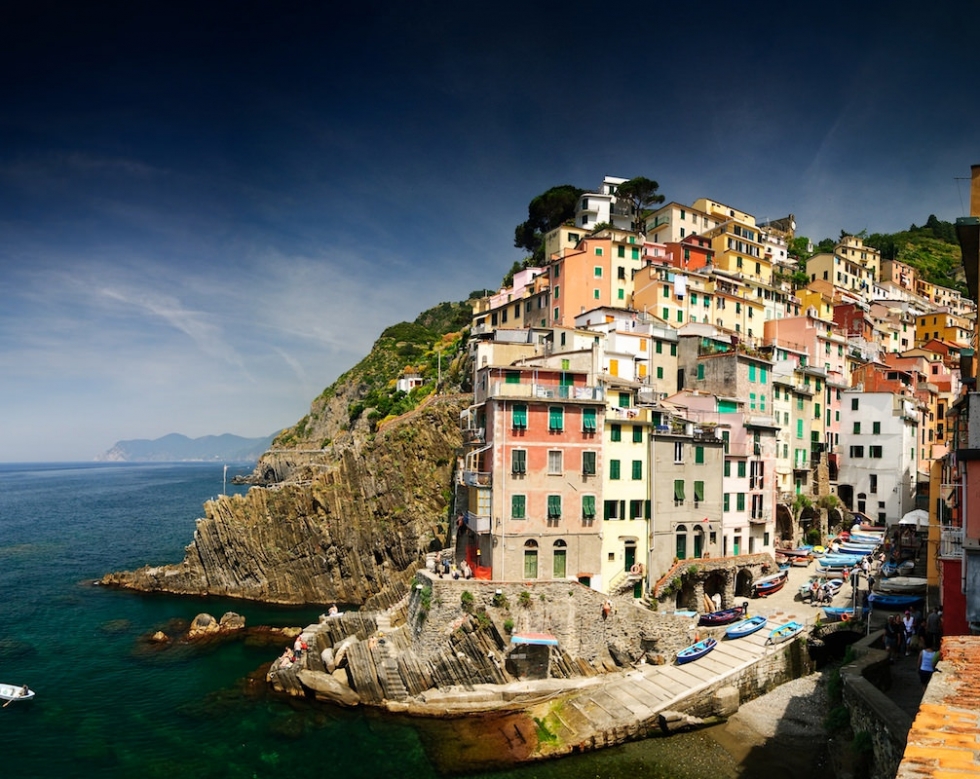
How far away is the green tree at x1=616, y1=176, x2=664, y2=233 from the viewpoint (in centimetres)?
9269

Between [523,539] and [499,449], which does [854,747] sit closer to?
[523,539]

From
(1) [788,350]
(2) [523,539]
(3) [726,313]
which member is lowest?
(2) [523,539]

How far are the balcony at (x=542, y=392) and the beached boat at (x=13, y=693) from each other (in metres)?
30.3

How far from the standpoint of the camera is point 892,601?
3584 centimetres

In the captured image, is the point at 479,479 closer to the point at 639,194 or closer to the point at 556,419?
the point at 556,419

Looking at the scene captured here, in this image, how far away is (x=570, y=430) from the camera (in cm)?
3744

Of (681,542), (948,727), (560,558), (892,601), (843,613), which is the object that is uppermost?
(948,727)

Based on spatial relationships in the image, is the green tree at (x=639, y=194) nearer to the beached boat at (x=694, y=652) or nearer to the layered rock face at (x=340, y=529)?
the layered rock face at (x=340, y=529)

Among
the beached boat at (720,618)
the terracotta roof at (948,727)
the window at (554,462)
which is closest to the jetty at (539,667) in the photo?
the beached boat at (720,618)

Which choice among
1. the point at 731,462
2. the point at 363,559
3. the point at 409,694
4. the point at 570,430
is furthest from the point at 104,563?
the point at 731,462

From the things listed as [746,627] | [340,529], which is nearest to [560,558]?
[746,627]

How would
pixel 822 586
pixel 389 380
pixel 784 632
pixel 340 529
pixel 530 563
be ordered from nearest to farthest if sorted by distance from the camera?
1. pixel 784 632
2. pixel 530 563
3. pixel 822 586
4. pixel 340 529
5. pixel 389 380

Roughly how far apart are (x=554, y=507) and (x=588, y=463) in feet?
10.7

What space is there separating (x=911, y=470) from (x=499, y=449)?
144 feet
